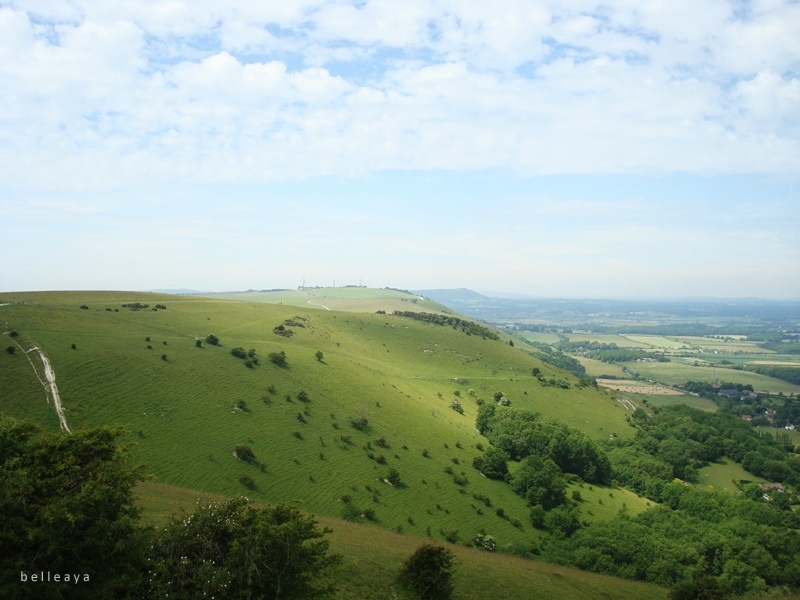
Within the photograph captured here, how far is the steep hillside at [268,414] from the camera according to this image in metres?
48.0

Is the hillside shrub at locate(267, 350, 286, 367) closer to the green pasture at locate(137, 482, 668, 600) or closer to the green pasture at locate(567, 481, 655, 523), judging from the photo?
the green pasture at locate(137, 482, 668, 600)

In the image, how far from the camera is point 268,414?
6191cm

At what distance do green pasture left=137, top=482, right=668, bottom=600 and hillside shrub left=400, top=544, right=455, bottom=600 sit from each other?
2.37 feet

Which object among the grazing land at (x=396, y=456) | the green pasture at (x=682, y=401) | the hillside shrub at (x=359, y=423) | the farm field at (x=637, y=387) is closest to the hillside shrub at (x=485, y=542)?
the grazing land at (x=396, y=456)

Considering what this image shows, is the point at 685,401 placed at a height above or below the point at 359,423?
below

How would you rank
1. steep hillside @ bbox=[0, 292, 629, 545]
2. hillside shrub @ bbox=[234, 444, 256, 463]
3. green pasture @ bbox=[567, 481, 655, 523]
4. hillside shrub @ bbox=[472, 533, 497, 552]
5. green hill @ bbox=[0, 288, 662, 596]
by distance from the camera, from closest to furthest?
1. hillside shrub @ bbox=[472, 533, 497, 552]
2. green hill @ bbox=[0, 288, 662, 596]
3. steep hillside @ bbox=[0, 292, 629, 545]
4. hillside shrub @ bbox=[234, 444, 256, 463]
5. green pasture @ bbox=[567, 481, 655, 523]

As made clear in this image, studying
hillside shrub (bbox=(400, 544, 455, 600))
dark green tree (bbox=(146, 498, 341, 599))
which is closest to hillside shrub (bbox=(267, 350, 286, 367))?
hillside shrub (bbox=(400, 544, 455, 600))

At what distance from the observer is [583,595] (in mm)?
29484

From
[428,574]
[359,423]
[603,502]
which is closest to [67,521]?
[428,574]

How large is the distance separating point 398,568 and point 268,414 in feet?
130

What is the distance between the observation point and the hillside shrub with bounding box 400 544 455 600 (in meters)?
23.8

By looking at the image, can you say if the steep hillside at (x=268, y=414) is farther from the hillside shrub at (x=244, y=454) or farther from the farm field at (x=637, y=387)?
the farm field at (x=637, y=387)

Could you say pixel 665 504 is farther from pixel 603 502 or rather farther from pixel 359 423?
pixel 359 423

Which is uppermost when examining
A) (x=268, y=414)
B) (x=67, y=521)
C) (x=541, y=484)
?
(x=67, y=521)
